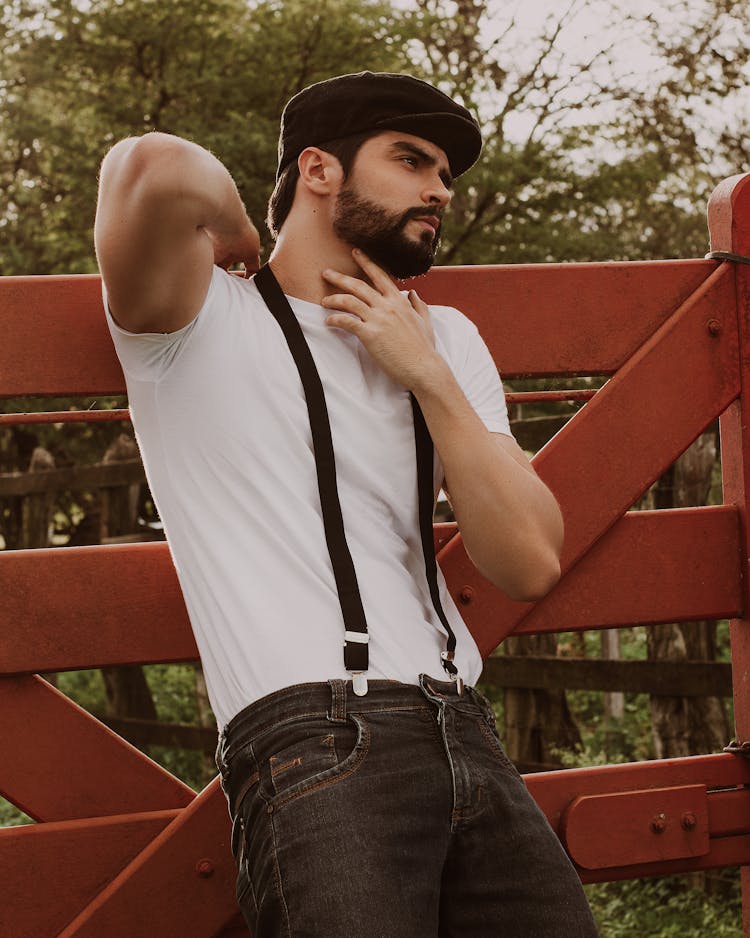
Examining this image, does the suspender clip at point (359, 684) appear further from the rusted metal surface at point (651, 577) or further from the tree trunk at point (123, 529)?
the tree trunk at point (123, 529)

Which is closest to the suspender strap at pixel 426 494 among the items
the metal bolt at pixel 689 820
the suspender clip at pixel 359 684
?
the suspender clip at pixel 359 684

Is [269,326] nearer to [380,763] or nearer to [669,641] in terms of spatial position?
[380,763]

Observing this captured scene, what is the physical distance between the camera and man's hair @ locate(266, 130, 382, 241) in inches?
92.8

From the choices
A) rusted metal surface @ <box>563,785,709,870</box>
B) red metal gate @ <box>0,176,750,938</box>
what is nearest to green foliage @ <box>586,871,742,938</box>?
red metal gate @ <box>0,176,750,938</box>

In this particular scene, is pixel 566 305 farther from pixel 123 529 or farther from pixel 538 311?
pixel 123 529

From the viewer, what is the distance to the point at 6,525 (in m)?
10.4

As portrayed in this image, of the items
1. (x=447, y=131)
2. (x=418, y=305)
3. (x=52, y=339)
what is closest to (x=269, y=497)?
(x=418, y=305)

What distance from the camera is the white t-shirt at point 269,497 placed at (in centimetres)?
198

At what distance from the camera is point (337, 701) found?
1.91 m

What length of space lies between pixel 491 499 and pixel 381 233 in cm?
62

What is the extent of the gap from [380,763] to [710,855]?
1.30m

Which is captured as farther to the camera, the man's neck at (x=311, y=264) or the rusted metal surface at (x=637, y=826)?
the rusted metal surface at (x=637, y=826)

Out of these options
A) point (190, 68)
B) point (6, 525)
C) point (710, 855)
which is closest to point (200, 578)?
point (710, 855)

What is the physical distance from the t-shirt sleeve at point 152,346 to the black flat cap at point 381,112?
486mm
